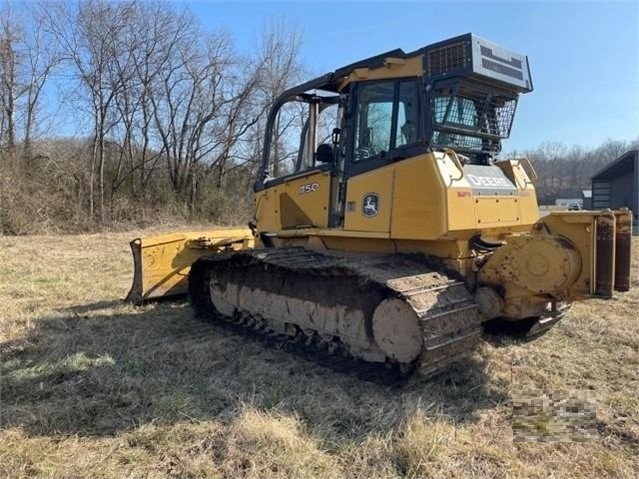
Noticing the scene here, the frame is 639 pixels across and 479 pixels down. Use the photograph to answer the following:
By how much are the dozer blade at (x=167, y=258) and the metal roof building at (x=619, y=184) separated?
84.5 ft

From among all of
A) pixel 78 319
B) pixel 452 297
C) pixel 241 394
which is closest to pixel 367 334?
pixel 452 297

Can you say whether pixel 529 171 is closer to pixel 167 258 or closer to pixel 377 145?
pixel 377 145

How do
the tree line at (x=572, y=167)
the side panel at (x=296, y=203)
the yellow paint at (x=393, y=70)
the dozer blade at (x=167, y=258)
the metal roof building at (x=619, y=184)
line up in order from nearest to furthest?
the yellow paint at (x=393, y=70) < the side panel at (x=296, y=203) < the dozer blade at (x=167, y=258) < the metal roof building at (x=619, y=184) < the tree line at (x=572, y=167)

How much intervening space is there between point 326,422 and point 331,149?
2.73 meters

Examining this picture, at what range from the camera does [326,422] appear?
367 cm

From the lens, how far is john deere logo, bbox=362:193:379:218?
475 cm

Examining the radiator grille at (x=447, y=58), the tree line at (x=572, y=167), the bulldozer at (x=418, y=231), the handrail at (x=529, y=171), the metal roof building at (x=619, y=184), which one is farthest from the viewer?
the tree line at (x=572, y=167)

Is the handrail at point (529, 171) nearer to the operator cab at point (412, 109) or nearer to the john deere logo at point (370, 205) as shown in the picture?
the operator cab at point (412, 109)

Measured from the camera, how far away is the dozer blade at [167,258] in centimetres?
700

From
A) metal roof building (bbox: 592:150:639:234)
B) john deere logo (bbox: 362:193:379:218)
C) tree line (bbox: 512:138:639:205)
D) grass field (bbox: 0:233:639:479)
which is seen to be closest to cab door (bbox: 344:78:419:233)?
john deere logo (bbox: 362:193:379:218)

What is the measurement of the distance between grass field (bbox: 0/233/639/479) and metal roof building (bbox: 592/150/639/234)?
26083 mm

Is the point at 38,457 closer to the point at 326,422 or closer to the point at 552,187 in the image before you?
the point at 326,422

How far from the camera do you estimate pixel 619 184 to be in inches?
1266

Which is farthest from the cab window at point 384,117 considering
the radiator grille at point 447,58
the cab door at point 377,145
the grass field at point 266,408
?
the grass field at point 266,408
